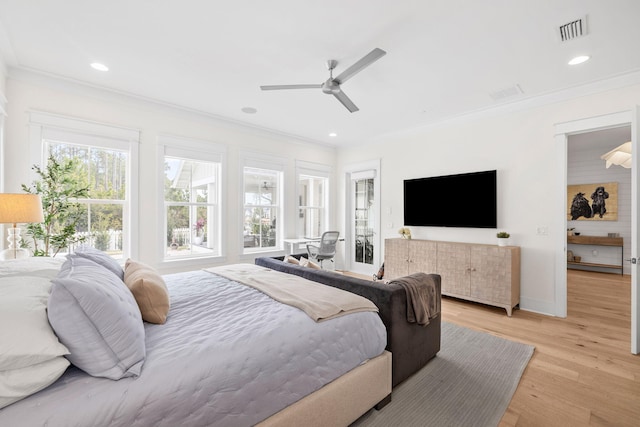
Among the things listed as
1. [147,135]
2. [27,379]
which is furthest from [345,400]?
[147,135]

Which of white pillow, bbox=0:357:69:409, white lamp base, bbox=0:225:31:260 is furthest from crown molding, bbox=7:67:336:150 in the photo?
white pillow, bbox=0:357:69:409

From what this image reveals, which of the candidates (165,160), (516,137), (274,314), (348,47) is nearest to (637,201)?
(516,137)

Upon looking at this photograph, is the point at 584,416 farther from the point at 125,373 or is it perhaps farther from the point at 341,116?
the point at 341,116

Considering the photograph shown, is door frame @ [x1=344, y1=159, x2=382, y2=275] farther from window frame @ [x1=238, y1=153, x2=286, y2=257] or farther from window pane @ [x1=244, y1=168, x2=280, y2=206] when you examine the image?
window pane @ [x1=244, y1=168, x2=280, y2=206]

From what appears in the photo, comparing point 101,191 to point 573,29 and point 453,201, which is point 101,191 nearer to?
point 453,201

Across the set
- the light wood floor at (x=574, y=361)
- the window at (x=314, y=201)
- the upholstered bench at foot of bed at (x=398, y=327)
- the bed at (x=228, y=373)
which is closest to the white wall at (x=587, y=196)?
the light wood floor at (x=574, y=361)

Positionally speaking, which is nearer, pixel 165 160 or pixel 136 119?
pixel 136 119

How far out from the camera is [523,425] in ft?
5.64

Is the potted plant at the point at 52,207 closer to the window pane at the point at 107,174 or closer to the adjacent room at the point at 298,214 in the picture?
the adjacent room at the point at 298,214

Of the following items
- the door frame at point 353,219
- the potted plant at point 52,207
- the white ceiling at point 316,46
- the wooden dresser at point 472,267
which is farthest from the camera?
the door frame at point 353,219

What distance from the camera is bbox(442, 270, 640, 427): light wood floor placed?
71.6 inches

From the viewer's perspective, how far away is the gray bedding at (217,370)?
36.5 inches

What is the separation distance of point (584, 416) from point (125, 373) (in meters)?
2.62

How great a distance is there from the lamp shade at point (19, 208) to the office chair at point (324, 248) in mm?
3463
